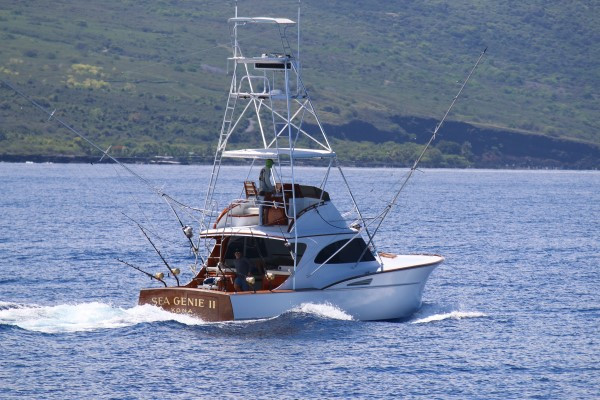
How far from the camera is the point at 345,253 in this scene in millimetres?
38969

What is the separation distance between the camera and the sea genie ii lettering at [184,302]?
36406 millimetres

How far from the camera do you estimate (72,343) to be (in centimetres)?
3484

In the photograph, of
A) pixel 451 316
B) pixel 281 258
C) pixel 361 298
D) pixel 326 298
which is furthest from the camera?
pixel 451 316

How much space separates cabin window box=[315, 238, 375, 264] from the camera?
38281mm

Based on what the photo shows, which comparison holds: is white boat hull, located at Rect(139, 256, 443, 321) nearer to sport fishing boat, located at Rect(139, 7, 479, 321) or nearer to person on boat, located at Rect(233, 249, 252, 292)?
sport fishing boat, located at Rect(139, 7, 479, 321)

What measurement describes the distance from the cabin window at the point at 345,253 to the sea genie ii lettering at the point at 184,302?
3740 millimetres

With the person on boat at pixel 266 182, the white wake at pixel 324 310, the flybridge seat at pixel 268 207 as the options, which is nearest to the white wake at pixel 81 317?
the white wake at pixel 324 310

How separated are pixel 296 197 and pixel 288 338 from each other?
527 centimetres

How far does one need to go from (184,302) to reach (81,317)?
11.1 feet

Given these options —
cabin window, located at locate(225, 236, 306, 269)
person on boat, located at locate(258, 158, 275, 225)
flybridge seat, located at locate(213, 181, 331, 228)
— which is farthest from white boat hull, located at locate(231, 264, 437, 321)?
person on boat, located at locate(258, 158, 275, 225)

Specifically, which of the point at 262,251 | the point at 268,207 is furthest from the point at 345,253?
the point at 268,207

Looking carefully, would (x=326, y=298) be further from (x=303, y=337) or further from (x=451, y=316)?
(x=451, y=316)

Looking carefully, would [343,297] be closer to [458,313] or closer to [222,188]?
[458,313]

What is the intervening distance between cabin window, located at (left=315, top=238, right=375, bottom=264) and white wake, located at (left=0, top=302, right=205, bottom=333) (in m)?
4.38
